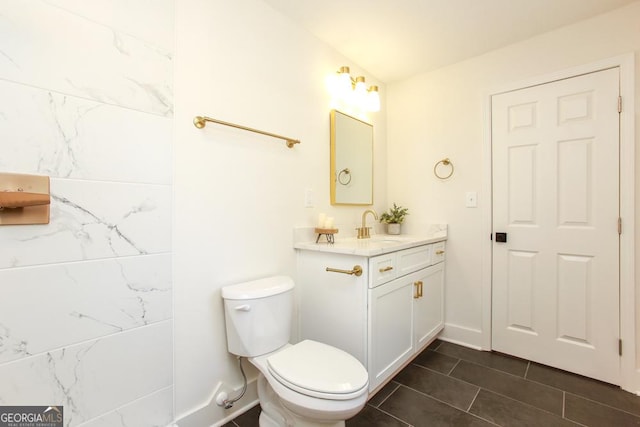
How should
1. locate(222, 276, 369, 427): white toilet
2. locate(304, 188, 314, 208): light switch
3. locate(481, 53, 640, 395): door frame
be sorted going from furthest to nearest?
1. locate(304, 188, 314, 208): light switch
2. locate(481, 53, 640, 395): door frame
3. locate(222, 276, 369, 427): white toilet

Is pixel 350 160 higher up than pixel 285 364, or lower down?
higher up

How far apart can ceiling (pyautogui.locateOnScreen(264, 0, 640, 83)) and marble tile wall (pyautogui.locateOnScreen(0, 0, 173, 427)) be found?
0.93 m

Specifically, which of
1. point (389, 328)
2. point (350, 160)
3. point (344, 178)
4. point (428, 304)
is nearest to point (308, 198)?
point (344, 178)

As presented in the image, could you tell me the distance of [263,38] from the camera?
163 cm

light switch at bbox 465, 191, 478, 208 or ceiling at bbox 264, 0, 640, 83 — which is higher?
ceiling at bbox 264, 0, 640, 83

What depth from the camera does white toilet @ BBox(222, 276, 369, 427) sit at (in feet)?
3.47

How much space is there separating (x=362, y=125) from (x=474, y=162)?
0.91 metres

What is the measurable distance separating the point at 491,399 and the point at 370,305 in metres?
0.90

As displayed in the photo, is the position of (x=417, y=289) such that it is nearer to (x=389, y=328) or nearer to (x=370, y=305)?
(x=389, y=328)

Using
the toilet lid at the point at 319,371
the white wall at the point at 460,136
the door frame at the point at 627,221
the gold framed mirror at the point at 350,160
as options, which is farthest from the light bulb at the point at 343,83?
the toilet lid at the point at 319,371

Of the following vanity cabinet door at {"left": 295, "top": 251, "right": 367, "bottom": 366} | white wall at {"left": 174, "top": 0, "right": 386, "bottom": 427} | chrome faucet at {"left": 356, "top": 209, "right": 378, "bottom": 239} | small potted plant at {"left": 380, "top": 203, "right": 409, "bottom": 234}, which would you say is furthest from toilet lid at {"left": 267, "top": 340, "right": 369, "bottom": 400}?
small potted plant at {"left": 380, "top": 203, "right": 409, "bottom": 234}

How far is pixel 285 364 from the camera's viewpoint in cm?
121

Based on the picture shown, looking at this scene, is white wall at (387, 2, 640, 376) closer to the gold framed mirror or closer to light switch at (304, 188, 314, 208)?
the gold framed mirror

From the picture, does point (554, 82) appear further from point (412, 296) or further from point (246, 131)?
point (246, 131)
